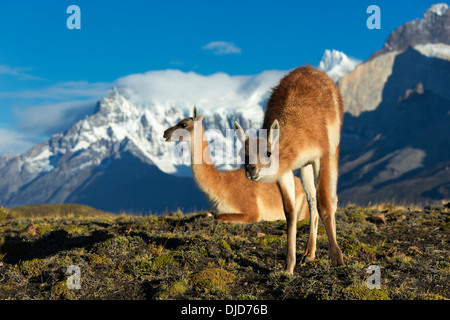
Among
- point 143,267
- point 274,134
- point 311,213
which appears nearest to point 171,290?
point 143,267

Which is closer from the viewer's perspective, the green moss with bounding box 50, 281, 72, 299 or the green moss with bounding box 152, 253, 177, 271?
the green moss with bounding box 50, 281, 72, 299

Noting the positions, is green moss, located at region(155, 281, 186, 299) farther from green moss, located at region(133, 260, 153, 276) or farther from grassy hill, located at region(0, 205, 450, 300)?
green moss, located at region(133, 260, 153, 276)

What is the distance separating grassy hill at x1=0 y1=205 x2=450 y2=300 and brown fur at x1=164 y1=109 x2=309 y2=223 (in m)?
1.31

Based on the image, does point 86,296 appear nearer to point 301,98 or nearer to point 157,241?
point 157,241

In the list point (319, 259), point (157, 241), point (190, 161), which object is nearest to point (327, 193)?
point (319, 259)

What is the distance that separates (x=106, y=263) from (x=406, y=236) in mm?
8300

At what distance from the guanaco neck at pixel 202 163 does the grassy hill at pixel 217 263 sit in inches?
57.3

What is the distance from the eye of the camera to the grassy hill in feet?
26.9

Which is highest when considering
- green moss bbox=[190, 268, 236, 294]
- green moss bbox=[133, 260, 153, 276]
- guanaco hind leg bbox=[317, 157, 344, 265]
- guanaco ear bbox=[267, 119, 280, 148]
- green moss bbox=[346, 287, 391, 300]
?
guanaco ear bbox=[267, 119, 280, 148]

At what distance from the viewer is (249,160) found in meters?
8.20

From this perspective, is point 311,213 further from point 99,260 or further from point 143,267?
point 99,260

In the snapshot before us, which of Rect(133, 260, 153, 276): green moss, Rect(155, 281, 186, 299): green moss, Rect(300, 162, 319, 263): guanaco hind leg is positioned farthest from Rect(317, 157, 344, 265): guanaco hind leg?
Rect(133, 260, 153, 276): green moss
